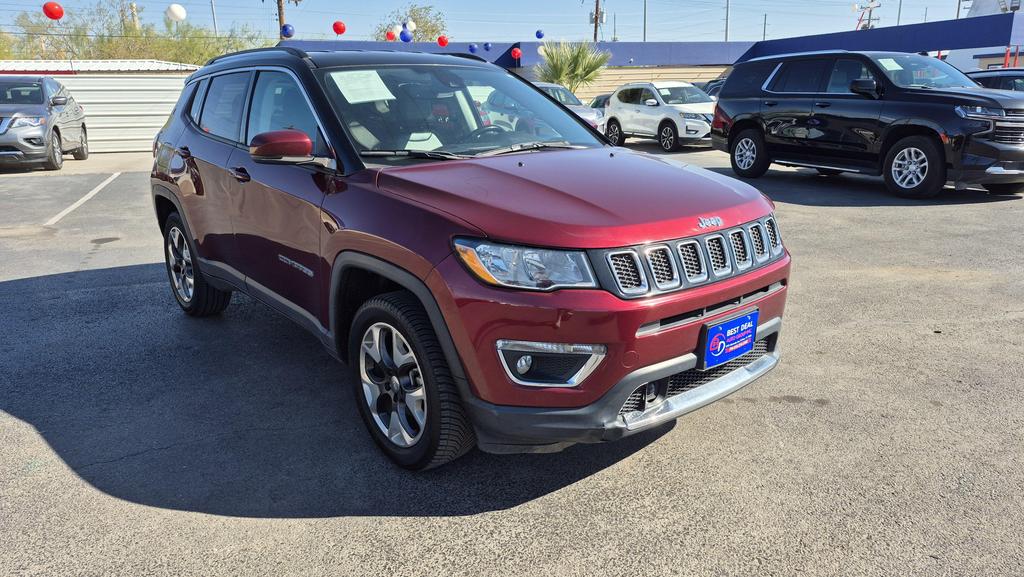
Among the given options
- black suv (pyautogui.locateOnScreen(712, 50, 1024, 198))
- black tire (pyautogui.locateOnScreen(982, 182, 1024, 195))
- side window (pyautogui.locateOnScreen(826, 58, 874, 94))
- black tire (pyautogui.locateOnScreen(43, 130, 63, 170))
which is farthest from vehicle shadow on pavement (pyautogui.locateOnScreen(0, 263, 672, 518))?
black tire (pyautogui.locateOnScreen(43, 130, 63, 170))

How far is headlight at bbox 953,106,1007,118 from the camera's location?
860cm

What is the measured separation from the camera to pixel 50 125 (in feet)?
45.4

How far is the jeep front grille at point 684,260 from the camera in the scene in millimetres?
2582

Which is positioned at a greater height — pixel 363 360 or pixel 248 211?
pixel 248 211

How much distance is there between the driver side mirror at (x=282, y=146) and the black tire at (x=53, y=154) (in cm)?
1293

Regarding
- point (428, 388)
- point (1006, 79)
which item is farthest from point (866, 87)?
point (428, 388)

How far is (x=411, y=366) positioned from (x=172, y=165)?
299 cm

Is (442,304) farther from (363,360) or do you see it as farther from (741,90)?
(741,90)

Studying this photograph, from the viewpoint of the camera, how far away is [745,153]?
11781 millimetres

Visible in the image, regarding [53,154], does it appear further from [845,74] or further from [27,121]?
[845,74]

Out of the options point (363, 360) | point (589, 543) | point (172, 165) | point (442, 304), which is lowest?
point (589, 543)

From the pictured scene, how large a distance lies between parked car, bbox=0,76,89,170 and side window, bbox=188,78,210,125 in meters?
10.6

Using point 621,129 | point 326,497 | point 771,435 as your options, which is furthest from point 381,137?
point 621,129

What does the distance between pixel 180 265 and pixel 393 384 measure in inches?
116
